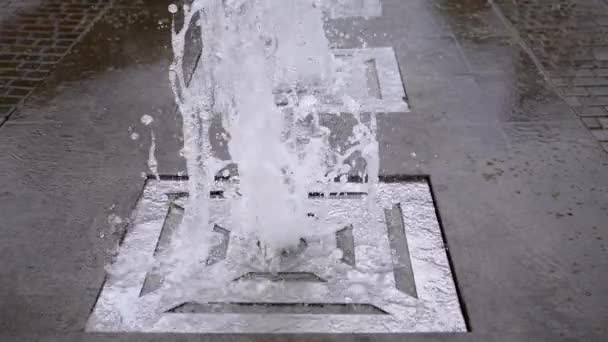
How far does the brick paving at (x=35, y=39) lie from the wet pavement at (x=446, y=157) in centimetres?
8

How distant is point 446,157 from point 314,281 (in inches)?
52.5

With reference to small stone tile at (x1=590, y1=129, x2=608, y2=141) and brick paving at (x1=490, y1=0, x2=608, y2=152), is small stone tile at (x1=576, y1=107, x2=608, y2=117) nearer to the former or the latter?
brick paving at (x1=490, y1=0, x2=608, y2=152)

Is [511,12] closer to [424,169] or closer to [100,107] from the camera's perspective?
[424,169]

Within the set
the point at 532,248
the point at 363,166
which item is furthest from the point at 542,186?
the point at 363,166

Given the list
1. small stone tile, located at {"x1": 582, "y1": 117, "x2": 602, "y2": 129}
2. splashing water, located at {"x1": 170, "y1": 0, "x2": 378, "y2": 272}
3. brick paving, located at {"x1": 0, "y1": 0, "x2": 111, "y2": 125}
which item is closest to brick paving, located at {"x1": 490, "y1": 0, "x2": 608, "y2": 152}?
small stone tile, located at {"x1": 582, "y1": 117, "x2": 602, "y2": 129}

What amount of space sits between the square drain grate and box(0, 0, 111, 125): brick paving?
190 cm

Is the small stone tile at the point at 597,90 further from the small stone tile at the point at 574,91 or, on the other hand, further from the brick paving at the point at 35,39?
the brick paving at the point at 35,39

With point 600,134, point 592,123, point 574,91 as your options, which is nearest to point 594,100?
point 574,91

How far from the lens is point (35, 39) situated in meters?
5.36

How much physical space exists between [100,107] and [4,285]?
70.6 inches

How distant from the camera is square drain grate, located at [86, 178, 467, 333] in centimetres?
268

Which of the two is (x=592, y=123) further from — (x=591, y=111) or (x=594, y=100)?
(x=594, y=100)

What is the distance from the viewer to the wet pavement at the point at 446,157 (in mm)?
2766

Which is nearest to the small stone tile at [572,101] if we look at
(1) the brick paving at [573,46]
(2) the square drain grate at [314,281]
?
(1) the brick paving at [573,46]
